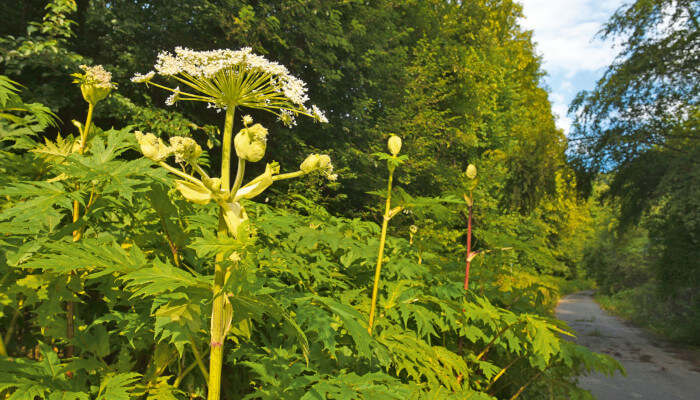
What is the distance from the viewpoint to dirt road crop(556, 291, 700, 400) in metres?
6.66

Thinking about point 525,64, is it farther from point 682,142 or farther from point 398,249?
point 398,249

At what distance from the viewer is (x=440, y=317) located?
2.22 metres

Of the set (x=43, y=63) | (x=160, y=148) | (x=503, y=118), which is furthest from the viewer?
(x=503, y=118)

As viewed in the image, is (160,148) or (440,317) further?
(440,317)

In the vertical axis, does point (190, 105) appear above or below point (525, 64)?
below

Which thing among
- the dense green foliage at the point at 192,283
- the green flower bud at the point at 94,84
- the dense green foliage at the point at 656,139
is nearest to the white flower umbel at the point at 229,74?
the dense green foliage at the point at 192,283

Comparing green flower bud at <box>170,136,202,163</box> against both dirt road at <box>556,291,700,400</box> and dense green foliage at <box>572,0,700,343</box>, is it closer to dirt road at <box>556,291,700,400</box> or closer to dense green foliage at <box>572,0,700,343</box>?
dirt road at <box>556,291,700,400</box>

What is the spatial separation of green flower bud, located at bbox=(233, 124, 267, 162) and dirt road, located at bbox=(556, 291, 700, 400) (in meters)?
3.86

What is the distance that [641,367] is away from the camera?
8.61m

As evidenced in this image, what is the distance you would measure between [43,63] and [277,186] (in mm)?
5274

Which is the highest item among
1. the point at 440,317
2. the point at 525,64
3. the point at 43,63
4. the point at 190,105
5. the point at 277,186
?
the point at 525,64

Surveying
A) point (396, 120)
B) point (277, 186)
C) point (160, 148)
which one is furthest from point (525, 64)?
point (160, 148)

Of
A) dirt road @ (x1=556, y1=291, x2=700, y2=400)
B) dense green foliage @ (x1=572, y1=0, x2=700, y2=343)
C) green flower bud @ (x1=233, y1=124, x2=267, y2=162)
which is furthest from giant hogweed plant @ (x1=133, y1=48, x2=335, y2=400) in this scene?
dense green foliage @ (x1=572, y1=0, x2=700, y2=343)

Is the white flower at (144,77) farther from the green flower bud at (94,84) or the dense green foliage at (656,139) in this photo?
the dense green foliage at (656,139)
